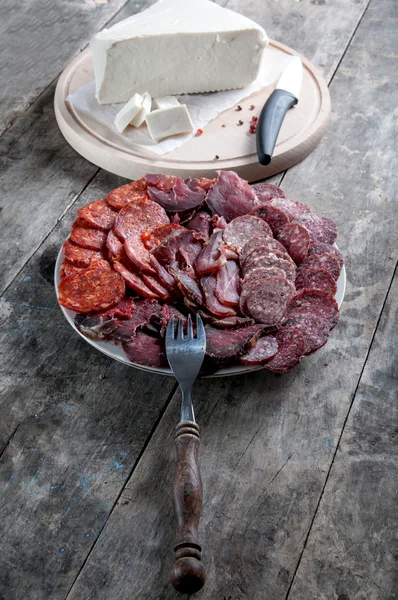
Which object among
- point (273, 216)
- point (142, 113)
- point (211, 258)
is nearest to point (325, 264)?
point (273, 216)

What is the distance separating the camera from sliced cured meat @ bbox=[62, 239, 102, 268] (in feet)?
5.58

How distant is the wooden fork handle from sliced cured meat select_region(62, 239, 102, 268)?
0.55 m

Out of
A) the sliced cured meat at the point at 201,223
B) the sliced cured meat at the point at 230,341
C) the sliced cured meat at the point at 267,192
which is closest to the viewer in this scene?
the sliced cured meat at the point at 230,341

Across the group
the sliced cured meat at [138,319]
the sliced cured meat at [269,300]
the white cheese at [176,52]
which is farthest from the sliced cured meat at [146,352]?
the white cheese at [176,52]

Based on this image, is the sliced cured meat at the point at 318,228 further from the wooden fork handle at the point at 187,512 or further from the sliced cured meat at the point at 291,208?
the wooden fork handle at the point at 187,512

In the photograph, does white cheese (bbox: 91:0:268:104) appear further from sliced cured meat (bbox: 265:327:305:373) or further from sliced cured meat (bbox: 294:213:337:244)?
sliced cured meat (bbox: 265:327:305:373)

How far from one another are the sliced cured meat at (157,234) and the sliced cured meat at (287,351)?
0.42 m

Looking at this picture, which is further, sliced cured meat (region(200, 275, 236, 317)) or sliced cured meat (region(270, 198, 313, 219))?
sliced cured meat (region(270, 198, 313, 219))

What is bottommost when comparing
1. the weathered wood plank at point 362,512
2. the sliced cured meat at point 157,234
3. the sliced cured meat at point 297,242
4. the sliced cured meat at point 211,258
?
the weathered wood plank at point 362,512

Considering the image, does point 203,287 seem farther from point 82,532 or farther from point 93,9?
point 93,9

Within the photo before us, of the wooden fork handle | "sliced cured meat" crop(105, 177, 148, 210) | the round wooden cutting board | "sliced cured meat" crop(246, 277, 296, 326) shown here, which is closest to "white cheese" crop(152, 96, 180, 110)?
the round wooden cutting board

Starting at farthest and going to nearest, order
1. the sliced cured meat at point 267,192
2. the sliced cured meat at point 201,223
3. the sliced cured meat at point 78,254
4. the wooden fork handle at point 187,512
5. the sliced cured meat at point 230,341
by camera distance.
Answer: the sliced cured meat at point 267,192
the sliced cured meat at point 201,223
the sliced cured meat at point 78,254
the sliced cured meat at point 230,341
the wooden fork handle at point 187,512

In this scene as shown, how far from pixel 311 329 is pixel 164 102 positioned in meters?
1.15

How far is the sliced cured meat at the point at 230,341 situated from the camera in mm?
1486
